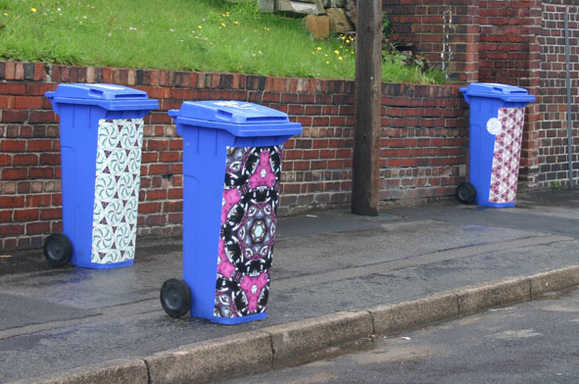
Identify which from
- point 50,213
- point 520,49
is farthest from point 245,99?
point 520,49

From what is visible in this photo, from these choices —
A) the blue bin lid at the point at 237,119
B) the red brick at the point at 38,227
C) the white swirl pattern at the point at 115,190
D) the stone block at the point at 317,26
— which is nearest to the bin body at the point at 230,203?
the blue bin lid at the point at 237,119

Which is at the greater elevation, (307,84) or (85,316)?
(307,84)

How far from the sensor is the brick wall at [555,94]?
15.1m

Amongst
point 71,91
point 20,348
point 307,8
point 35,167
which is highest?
point 307,8

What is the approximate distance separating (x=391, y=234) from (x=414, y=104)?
2.63 m

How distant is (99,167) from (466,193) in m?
5.84

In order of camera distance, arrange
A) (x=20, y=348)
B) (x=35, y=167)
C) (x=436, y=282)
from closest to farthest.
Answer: (x=20, y=348)
(x=436, y=282)
(x=35, y=167)

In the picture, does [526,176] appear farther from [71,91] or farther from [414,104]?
[71,91]

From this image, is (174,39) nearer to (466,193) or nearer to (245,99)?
(245,99)

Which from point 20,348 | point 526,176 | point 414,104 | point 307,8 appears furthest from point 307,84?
point 20,348

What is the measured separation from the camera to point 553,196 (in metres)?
14.3

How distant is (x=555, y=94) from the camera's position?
50.3ft

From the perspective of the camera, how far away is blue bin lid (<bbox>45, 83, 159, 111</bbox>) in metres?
7.96

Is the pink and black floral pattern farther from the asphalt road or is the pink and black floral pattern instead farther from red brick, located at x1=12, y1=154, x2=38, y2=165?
red brick, located at x1=12, y1=154, x2=38, y2=165
